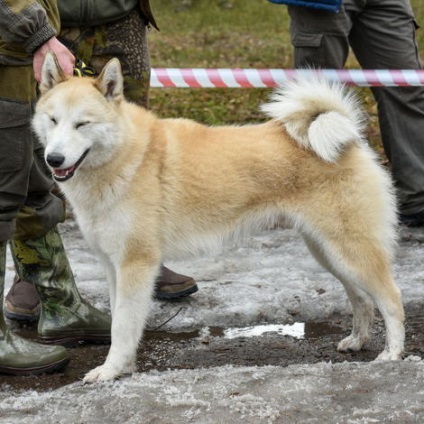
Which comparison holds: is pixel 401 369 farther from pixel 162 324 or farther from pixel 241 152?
pixel 162 324

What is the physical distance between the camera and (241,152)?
12.9 ft

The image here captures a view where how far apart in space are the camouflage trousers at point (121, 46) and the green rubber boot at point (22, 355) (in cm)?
116

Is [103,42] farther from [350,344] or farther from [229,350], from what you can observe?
[350,344]

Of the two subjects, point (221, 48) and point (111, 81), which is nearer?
point (111, 81)

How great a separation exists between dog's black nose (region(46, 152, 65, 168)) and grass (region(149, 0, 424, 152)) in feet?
15.2

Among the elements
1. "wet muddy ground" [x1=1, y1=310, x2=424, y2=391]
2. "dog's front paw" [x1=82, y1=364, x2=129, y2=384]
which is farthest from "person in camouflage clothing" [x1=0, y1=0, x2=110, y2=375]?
"dog's front paw" [x1=82, y1=364, x2=129, y2=384]

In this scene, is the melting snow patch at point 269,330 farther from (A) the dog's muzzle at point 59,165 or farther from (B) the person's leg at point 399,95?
(B) the person's leg at point 399,95

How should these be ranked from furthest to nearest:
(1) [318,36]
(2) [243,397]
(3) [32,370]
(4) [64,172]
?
(1) [318,36], (3) [32,370], (4) [64,172], (2) [243,397]

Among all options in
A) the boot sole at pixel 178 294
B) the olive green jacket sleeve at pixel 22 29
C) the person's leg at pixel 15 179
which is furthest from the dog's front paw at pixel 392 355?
the olive green jacket sleeve at pixel 22 29

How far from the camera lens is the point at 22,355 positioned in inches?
150

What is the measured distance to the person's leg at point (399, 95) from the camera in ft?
18.6

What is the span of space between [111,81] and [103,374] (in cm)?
124

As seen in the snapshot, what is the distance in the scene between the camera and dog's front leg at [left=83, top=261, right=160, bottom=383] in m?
3.74

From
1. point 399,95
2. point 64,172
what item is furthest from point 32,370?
point 399,95
